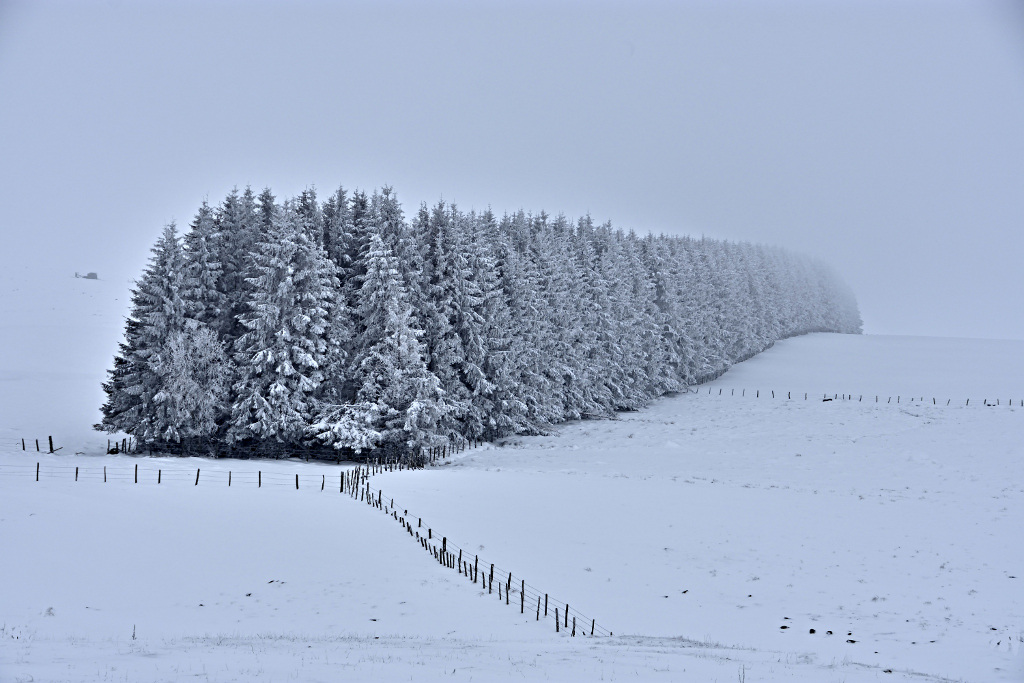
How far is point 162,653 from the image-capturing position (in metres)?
12.8

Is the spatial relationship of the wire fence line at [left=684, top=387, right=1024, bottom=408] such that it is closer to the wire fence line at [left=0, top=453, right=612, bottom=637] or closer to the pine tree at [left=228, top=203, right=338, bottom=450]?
the wire fence line at [left=0, top=453, right=612, bottom=637]

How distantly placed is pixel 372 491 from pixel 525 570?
1065 centimetres

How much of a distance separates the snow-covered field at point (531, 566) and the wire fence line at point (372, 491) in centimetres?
31

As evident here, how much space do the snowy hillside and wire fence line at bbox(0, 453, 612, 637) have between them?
0.98ft

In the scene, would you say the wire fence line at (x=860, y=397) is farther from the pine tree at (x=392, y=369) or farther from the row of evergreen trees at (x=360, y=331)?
the pine tree at (x=392, y=369)

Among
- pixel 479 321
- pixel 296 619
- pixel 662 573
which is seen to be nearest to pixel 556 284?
pixel 479 321

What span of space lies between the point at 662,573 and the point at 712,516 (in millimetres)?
6523

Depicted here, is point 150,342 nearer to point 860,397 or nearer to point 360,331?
point 360,331

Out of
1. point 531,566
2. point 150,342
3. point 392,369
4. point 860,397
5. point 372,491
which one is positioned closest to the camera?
point 531,566

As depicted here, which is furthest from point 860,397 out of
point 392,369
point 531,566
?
point 531,566

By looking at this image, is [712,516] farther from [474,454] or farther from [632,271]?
[632,271]

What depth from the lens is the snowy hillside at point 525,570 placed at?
43.1 ft

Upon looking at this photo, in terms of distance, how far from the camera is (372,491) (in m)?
30.0

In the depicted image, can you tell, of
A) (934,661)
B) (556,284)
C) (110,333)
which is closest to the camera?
(934,661)
